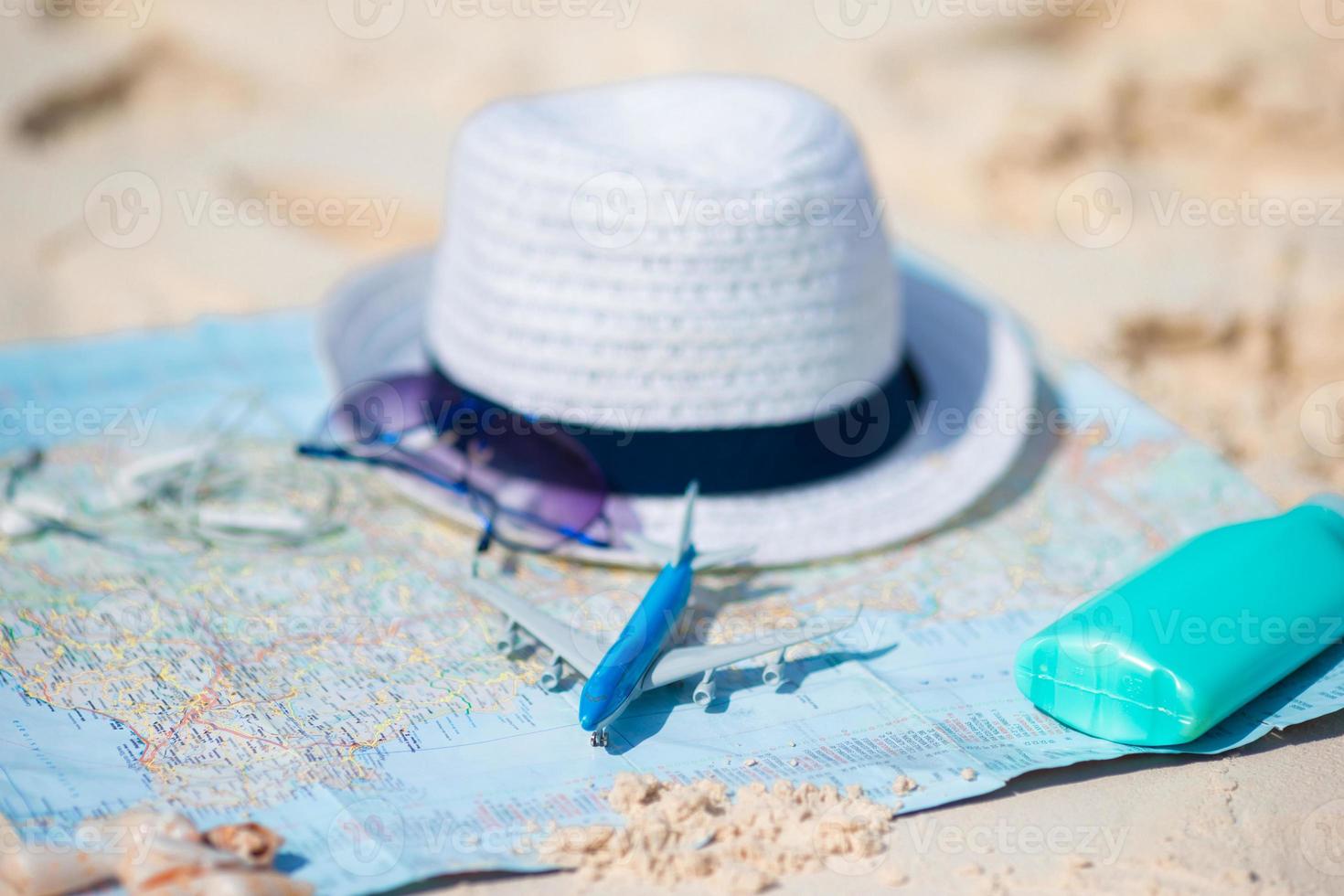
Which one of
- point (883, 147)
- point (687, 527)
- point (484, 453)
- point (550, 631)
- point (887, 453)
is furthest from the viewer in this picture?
point (883, 147)

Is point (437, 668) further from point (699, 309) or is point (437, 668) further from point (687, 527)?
point (699, 309)

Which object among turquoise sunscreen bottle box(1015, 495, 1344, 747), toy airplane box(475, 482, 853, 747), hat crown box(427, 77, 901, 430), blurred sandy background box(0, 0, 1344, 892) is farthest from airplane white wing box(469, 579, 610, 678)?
blurred sandy background box(0, 0, 1344, 892)

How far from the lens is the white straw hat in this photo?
218 centimetres

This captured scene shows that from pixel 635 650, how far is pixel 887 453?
0.85 meters

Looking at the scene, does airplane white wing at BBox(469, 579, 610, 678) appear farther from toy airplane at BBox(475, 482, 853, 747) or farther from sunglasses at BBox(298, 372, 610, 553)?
sunglasses at BBox(298, 372, 610, 553)

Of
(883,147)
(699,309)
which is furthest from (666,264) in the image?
(883,147)

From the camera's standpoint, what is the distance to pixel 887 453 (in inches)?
99.9

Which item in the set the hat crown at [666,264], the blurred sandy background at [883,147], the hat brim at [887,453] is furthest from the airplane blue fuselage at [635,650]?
the blurred sandy background at [883,147]

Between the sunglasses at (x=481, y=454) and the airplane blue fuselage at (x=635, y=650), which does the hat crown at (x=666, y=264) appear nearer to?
the sunglasses at (x=481, y=454)

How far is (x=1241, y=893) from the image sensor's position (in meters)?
1.67

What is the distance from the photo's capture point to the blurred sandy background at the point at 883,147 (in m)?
3.56

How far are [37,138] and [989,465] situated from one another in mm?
3646

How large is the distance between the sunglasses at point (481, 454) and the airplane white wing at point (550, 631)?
0.65ft

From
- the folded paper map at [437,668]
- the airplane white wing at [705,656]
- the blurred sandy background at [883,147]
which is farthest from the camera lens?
the blurred sandy background at [883,147]
